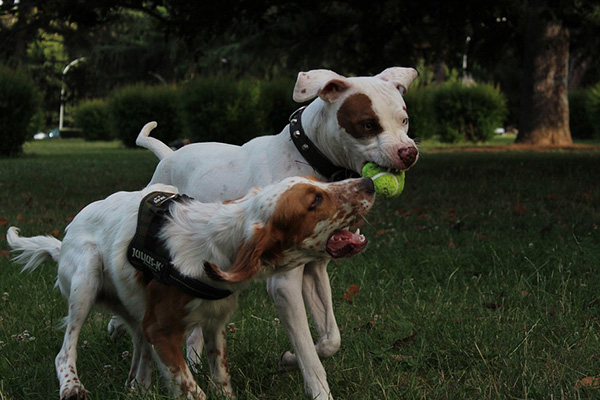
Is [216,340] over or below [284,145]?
below

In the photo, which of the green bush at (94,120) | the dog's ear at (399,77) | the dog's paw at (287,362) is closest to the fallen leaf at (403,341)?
the dog's paw at (287,362)

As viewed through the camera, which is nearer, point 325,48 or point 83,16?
point 83,16

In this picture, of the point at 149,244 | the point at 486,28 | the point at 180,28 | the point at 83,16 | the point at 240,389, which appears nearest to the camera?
the point at 149,244

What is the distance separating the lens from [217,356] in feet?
12.3

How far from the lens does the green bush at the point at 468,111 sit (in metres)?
30.8

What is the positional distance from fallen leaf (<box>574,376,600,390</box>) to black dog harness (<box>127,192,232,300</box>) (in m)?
1.63

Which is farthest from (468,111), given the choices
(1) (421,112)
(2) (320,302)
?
(2) (320,302)

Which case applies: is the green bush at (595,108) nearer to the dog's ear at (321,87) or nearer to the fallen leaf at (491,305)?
the fallen leaf at (491,305)

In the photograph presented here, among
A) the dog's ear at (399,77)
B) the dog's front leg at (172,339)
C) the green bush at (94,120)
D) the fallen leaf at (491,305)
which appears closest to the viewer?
the dog's front leg at (172,339)

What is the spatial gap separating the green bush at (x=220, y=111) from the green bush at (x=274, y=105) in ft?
1.47

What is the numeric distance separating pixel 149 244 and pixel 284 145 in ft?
3.11

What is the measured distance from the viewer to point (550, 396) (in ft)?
10.9

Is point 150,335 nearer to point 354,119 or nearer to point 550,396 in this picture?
point 354,119

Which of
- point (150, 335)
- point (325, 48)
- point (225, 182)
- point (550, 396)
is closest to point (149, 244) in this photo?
point (150, 335)
